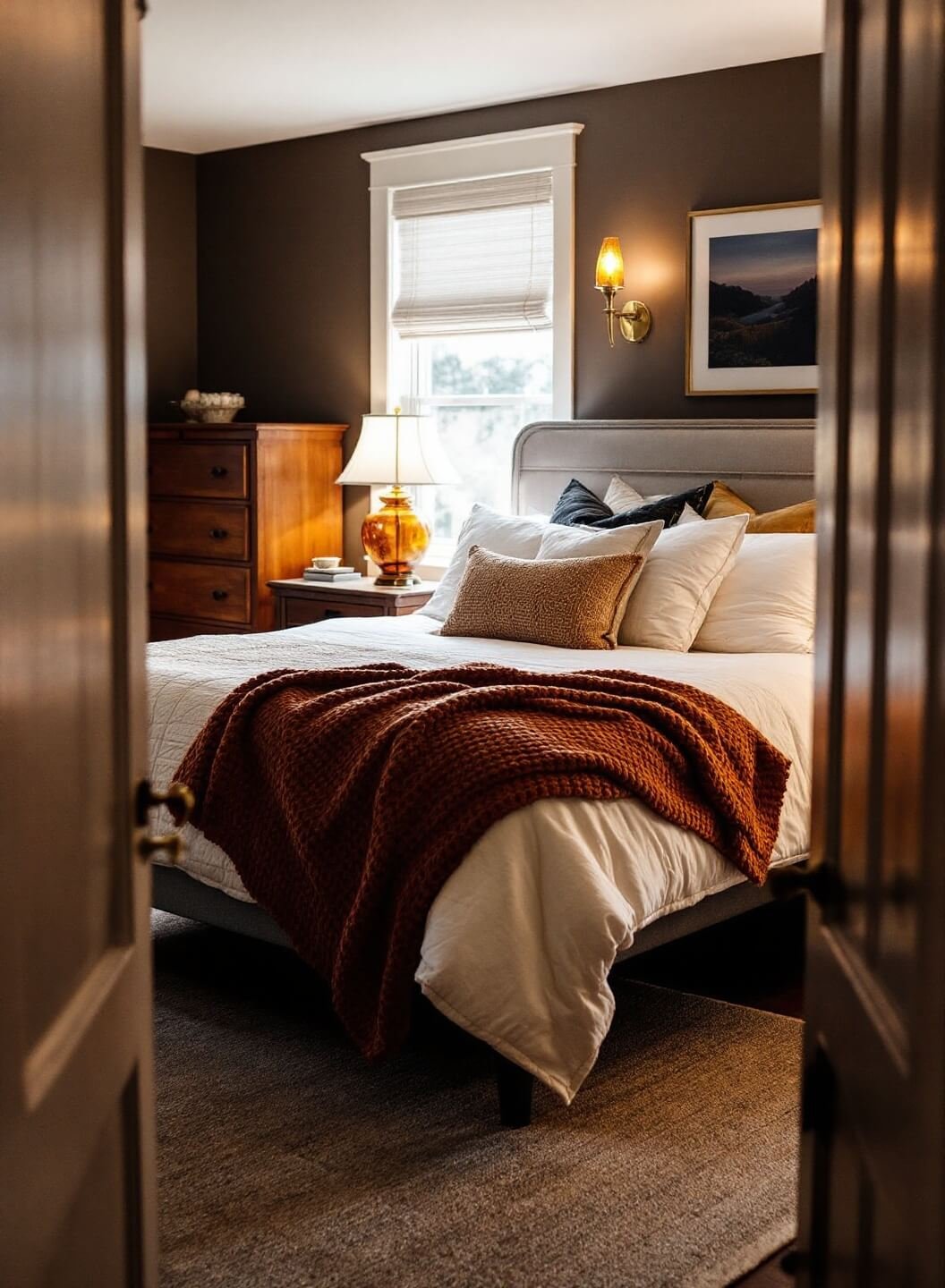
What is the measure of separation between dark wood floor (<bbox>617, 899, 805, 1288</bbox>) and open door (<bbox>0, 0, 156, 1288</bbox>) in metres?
2.44

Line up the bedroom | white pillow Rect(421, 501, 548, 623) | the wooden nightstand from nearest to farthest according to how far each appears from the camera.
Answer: the bedroom
white pillow Rect(421, 501, 548, 623)
the wooden nightstand

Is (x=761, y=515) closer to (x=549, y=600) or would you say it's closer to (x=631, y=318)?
(x=549, y=600)

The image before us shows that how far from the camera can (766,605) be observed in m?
4.43

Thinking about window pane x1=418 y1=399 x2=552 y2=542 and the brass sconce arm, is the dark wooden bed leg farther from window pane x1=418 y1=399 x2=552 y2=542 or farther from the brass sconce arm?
window pane x1=418 y1=399 x2=552 y2=542

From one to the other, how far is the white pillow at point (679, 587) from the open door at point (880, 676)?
9.37ft

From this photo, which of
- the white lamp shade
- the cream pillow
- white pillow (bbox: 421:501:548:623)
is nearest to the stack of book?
the white lamp shade

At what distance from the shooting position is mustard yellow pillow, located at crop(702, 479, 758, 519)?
5078 mm

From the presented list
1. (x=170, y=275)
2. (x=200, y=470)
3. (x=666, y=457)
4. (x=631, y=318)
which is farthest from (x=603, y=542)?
(x=170, y=275)

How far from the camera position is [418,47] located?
17.6ft

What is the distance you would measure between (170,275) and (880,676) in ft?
21.5

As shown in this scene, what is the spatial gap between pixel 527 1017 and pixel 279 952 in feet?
4.47

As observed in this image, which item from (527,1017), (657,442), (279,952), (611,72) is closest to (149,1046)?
(527,1017)

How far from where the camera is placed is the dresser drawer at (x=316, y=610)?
5996mm

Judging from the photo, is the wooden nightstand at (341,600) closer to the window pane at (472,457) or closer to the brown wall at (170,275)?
the window pane at (472,457)
